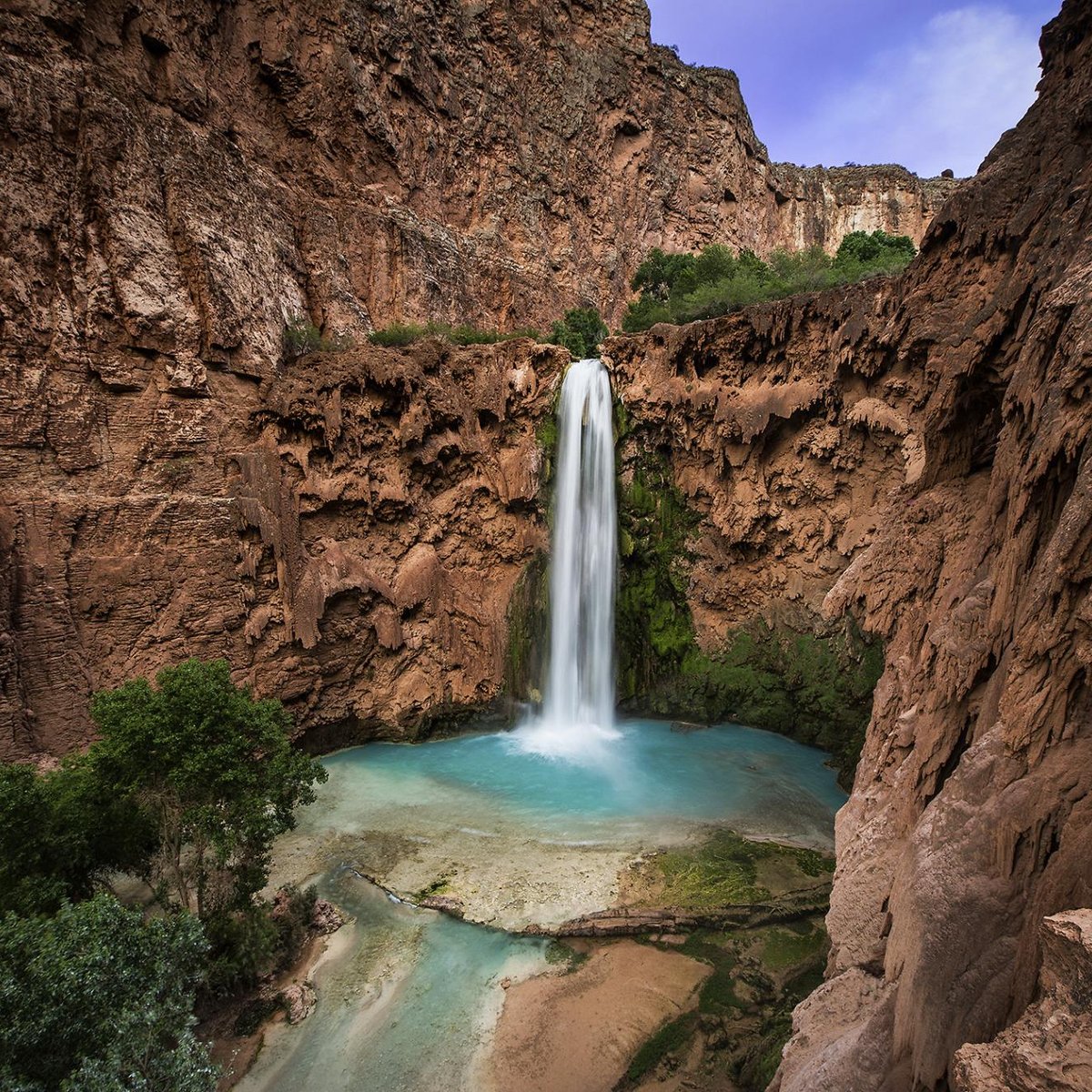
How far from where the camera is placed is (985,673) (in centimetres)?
499

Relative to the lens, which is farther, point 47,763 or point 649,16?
point 649,16

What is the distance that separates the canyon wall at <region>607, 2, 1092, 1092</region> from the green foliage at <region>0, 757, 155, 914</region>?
8179 mm

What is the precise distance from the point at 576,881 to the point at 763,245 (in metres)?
41.0

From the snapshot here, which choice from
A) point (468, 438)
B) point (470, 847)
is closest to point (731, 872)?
point (470, 847)

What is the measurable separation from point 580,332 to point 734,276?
7.13 m

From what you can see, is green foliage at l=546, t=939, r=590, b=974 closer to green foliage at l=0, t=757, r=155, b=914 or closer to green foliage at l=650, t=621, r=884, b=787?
green foliage at l=0, t=757, r=155, b=914

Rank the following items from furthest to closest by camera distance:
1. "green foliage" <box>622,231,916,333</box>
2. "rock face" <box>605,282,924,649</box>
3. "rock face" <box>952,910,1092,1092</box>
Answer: "green foliage" <box>622,231,916,333</box>
"rock face" <box>605,282,924,649</box>
"rock face" <box>952,910,1092,1092</box>

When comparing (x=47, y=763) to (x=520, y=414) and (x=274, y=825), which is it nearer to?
(x=274, y=825)

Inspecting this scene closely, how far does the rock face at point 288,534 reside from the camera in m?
13.2

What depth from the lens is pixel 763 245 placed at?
3894 centimetres

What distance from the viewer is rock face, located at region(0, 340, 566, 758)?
1320 cm

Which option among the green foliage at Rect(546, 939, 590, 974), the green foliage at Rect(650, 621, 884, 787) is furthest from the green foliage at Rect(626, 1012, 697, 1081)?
the green foliage at Rect(650, 621, 884, 787)

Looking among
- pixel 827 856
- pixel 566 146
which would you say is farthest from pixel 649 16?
pixel 827 856

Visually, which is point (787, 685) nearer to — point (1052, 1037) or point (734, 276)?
point (1052, 1037)
